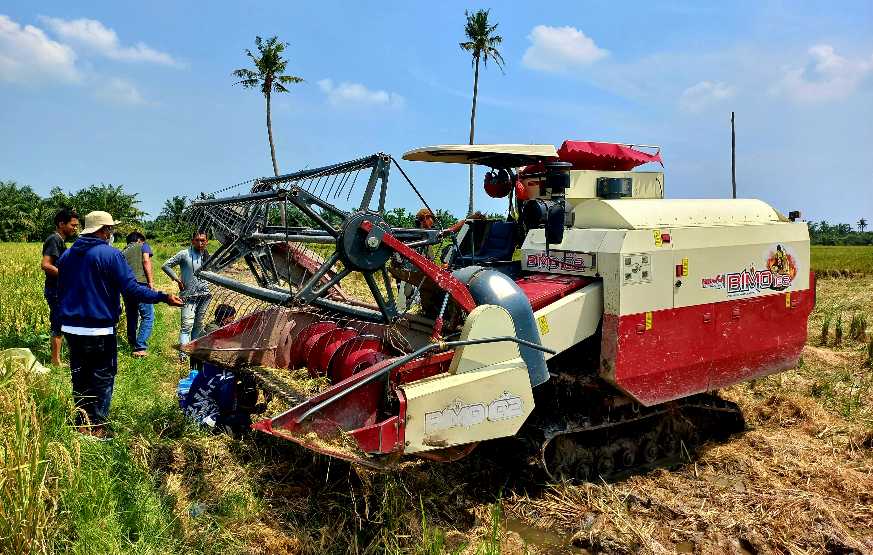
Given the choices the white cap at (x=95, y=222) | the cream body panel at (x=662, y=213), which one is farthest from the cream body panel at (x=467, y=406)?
the white cap at (x=95, y=222)

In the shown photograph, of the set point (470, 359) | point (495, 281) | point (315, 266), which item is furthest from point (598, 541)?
point (315, 266)

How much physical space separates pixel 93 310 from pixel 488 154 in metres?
3.21

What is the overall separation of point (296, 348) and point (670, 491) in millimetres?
3132

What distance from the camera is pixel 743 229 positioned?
5727mm

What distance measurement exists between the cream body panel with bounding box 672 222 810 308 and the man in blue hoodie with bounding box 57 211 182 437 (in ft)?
12.6

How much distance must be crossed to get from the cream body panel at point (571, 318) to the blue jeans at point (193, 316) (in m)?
4.08

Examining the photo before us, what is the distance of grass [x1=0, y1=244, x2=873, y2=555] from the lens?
11.7 ft

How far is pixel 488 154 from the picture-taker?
5.52 metres

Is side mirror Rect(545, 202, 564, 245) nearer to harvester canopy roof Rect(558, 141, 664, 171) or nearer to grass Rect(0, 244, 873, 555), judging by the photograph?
harvester canopy roof Rect(558, 141, 664, 171)

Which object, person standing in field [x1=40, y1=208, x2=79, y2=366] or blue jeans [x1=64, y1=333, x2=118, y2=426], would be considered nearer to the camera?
blue jeans [x1=64, y1=333, x2=118, y2=426]

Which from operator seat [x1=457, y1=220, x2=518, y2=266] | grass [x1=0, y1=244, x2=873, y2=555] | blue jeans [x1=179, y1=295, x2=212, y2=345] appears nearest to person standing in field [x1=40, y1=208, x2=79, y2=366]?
blue jeans [x1=179, y1=295, x2=212, y2=345]

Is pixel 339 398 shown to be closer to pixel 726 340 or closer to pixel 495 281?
pixel 495 281

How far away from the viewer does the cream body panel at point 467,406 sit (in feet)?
13.1

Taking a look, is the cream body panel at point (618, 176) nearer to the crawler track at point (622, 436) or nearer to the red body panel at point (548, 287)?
the red body panel at point (548, 287)
